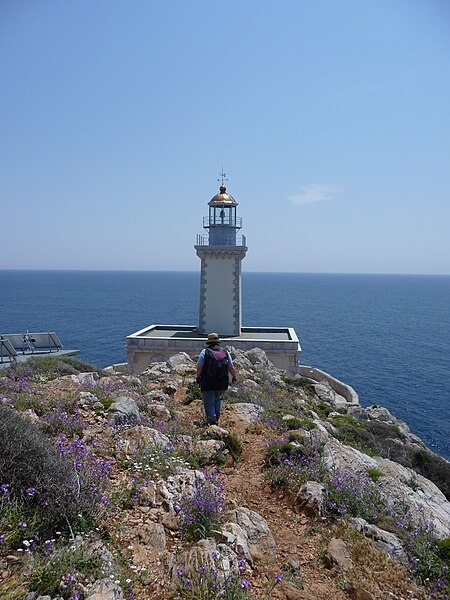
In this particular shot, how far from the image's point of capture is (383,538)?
198 inches

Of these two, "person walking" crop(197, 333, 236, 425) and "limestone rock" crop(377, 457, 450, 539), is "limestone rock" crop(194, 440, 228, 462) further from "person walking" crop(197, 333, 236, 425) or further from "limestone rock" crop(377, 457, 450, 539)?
"limestone rock" crop(377, 457, 450, 539)

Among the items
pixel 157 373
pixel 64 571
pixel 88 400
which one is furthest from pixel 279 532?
pixel 157 373

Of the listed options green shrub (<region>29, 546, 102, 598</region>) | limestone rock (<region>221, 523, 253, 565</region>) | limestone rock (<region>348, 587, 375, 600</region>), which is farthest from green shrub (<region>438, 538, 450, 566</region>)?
green shrub (<region>29, 546, 102, 598</region>)

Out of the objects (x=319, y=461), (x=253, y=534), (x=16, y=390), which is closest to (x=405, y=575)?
(x=253, y=534)

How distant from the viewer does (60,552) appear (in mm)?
3650

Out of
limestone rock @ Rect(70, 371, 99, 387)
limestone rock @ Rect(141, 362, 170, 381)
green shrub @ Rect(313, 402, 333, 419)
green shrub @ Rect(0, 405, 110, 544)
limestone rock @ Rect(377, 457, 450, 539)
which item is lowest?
green shrub @ Rect(313, 402, 333, 419)

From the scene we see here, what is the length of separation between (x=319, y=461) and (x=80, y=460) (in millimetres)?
3817

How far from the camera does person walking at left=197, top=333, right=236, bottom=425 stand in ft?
27.0

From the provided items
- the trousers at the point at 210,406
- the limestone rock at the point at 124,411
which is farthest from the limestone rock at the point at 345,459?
the limestone rock at the point at 124,411

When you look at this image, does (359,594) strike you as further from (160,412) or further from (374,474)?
(160,412)

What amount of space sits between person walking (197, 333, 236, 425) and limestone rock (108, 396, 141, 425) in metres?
1.40

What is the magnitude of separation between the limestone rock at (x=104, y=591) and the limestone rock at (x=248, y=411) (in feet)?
18.1

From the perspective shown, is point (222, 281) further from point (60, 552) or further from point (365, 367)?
point (365, 367)

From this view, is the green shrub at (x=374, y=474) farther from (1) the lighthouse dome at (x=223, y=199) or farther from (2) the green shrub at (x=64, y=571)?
(1) the lighthouse dome at (x=223, y=199)
